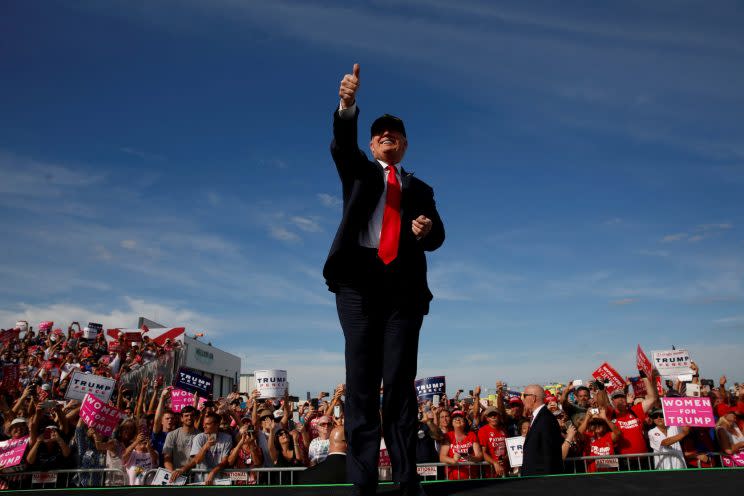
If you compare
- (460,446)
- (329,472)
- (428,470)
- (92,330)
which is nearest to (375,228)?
(329,472)

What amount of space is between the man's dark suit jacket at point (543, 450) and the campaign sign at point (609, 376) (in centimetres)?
641

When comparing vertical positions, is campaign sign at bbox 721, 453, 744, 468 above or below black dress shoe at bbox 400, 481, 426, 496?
below

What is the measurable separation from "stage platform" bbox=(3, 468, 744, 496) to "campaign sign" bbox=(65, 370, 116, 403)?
6500mm

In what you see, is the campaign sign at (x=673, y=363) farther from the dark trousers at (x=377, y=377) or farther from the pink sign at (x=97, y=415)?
the dark trousers at (x=377, y=377)

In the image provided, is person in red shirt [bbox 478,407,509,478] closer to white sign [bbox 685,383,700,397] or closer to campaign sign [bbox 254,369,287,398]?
white sign [bbox 685,383,700,397]

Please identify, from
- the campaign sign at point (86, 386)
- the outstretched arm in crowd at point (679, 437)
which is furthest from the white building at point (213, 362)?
the outstretched arm in crowd at point (679, 437)

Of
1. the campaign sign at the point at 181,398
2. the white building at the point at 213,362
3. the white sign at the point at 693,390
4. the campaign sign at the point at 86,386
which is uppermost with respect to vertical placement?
the white building at the point at 213,362

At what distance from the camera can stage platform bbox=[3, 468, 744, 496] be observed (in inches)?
106

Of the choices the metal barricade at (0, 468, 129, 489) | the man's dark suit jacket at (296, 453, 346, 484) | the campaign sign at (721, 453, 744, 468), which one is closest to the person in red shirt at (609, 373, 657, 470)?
the campaign sign at (721, 453, 744, 468)

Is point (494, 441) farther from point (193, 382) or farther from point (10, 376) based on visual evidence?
point (10, 376)

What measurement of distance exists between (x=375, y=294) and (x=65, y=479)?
589 cm

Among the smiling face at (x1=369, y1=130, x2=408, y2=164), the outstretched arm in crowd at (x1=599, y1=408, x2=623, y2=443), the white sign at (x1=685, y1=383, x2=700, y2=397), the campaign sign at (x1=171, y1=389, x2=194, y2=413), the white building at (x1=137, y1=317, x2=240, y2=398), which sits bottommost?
the outstretched arm in crowd at (x1=599, y1=408, x2=623, y2=443)

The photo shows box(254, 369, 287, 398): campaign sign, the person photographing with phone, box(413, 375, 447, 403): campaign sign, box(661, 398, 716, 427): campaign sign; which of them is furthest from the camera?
box(413, 375, 447, 403): campaign sign

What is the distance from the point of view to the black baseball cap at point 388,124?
2.96 metres
